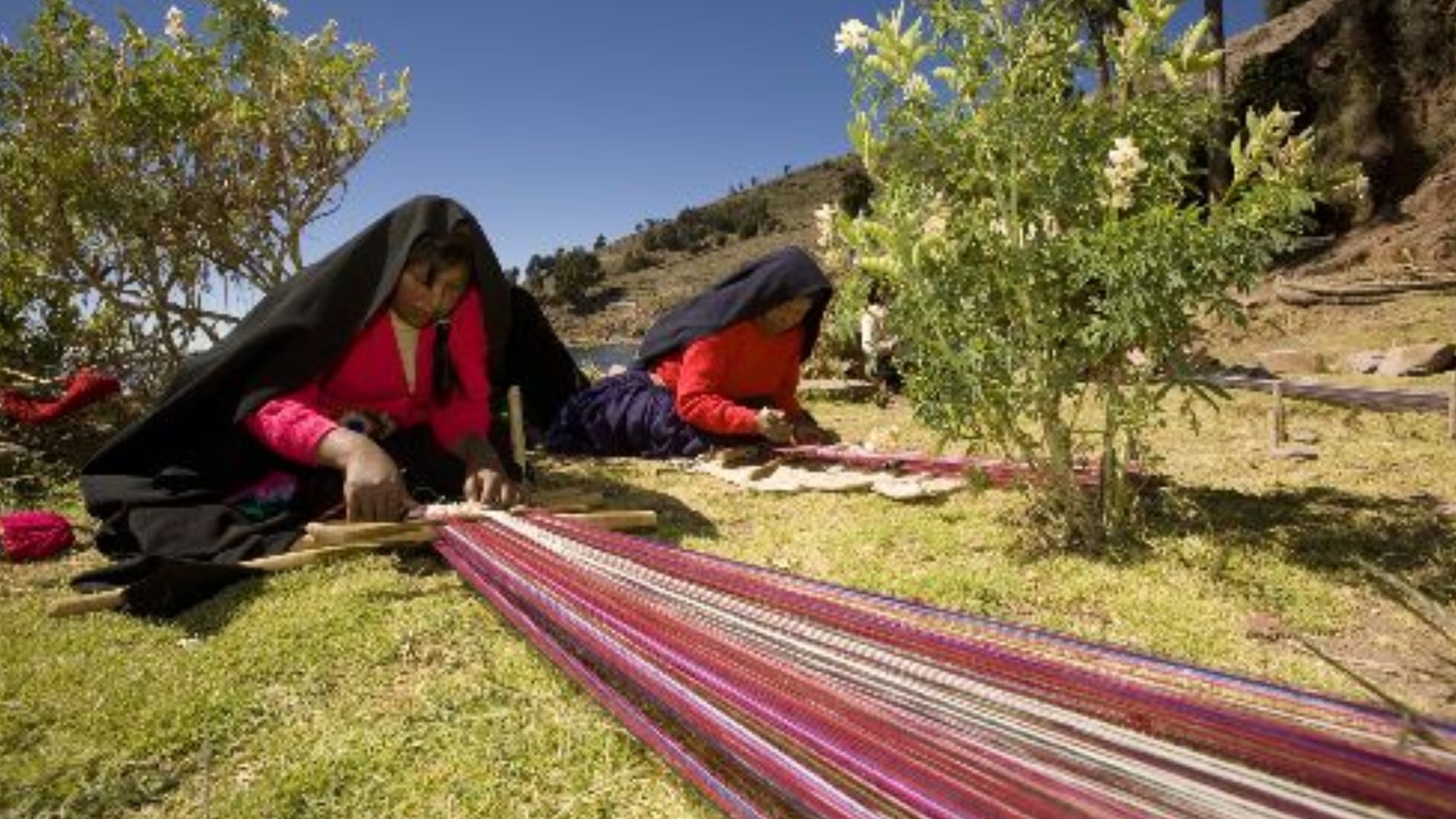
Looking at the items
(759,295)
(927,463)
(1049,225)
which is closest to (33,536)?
(759,295)

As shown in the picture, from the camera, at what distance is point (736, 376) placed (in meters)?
5.98

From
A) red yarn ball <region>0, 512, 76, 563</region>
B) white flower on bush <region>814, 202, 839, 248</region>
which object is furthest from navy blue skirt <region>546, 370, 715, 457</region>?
red yarn ball <region>0, 512, 76, 563</region>

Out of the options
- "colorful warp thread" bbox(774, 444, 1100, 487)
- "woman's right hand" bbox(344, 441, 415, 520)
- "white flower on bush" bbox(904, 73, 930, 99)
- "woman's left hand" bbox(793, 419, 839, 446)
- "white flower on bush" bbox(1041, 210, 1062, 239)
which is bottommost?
"colorful warp thread" bbox(774, 444, 1100, 487)

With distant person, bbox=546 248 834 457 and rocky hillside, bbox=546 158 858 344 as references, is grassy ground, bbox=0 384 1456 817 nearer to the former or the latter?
distant person, bbox=546 248 834 457

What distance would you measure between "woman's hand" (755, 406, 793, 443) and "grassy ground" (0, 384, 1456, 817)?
949 millimetres

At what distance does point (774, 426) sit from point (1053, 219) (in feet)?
7.87

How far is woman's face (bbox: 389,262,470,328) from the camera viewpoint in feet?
13.5

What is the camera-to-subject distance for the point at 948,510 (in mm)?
4293

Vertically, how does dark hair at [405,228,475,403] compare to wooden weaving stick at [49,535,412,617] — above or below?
above

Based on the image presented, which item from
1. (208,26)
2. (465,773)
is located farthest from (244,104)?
(465,773)

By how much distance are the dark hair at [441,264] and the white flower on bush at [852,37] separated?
1711 millimetres

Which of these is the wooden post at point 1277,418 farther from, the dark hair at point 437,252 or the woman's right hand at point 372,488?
the woman's right hand at point 372,488

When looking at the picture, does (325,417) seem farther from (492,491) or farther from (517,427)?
(517,427)

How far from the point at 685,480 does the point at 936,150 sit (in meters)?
→ 2.48
